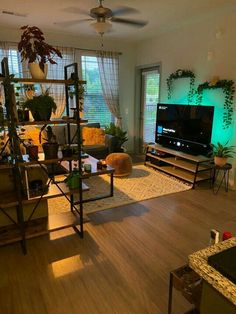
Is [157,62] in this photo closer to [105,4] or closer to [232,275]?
[105,4]

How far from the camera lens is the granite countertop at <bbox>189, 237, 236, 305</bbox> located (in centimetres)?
59

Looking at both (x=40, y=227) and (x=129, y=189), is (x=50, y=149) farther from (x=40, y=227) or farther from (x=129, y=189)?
(x=129, y=189)

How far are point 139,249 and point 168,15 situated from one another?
353 cm

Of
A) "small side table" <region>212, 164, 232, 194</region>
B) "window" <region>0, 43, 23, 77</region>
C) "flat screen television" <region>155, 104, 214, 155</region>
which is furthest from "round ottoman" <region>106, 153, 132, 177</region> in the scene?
"window" <region>0, 43, 23, 77</region>

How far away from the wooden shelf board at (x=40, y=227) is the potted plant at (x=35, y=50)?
1.48m

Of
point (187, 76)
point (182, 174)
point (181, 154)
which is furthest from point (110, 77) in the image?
point (182, 174)

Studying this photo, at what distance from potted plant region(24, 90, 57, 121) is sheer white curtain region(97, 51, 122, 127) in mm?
3553

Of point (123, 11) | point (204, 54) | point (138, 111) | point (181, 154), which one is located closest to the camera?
point (123, 11)

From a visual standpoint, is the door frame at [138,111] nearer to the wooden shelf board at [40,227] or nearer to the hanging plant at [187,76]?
the hanging plant at [187,76]

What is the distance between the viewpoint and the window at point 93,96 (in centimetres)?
523

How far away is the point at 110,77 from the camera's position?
215 inches

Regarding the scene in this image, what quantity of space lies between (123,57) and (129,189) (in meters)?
3.46

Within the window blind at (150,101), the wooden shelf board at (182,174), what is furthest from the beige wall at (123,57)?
the wooden shelf board at (182,174)

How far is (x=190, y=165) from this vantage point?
4141 millimetres
